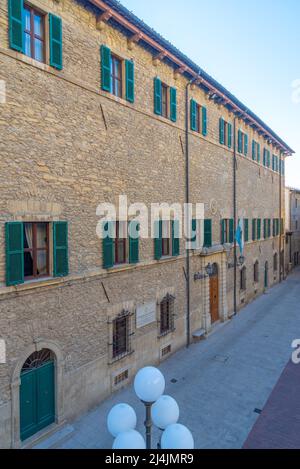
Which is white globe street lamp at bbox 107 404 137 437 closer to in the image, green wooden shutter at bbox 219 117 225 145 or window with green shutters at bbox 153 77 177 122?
window with green shutters at bbox 153 77 177 122

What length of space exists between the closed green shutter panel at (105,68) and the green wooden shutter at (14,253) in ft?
17.0

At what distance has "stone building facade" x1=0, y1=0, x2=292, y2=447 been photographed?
25.3ft

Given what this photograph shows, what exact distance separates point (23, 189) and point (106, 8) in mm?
6026

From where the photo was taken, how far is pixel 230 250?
757 inches

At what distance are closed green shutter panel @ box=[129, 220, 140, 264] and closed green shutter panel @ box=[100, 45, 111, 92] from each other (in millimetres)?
4495

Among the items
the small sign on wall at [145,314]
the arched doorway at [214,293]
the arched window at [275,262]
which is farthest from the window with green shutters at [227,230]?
the arched window at [275,262]

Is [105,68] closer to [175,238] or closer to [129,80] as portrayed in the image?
[129,80]

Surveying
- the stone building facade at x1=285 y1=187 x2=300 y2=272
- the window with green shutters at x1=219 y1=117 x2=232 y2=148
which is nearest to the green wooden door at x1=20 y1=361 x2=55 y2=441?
the window with green shutters at x1=219 y1=117 x2=232 y2=148

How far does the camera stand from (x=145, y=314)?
473 inches

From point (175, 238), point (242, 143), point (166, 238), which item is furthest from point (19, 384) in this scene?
point (242, 143)
